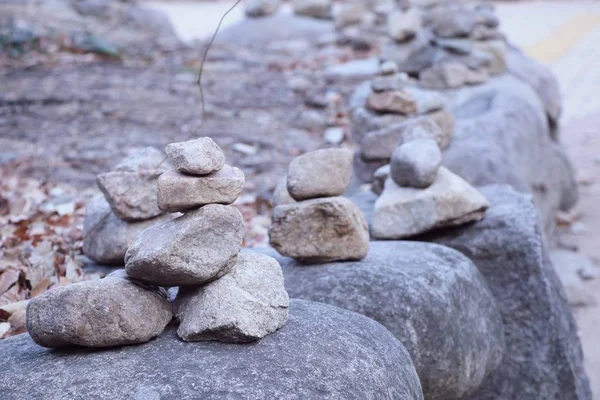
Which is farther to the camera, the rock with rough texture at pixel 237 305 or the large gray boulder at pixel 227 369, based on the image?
the rock with rough texture at pixel 237 305

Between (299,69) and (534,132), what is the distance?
340cm

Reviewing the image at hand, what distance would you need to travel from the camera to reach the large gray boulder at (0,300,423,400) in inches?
55.7

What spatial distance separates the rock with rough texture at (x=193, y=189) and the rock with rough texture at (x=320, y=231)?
51 cm

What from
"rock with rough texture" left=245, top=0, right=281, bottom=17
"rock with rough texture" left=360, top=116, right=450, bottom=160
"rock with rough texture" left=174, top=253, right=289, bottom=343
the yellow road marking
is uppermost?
"rock with rough texture" left=174, top=253, right=289, bottom=343

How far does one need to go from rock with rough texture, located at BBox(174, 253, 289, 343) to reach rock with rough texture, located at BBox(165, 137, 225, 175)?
244mm

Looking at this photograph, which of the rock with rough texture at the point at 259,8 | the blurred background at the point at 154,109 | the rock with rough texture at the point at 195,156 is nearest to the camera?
the rock with rough texture at the point at 195,156

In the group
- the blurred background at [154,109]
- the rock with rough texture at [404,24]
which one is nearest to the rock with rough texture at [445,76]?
the rock with rough texture at [404,24]

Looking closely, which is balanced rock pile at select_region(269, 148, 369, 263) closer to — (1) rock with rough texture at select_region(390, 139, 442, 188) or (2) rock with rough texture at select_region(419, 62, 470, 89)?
(1) rock with rough texture at select_region(390, 139, 442, 188)

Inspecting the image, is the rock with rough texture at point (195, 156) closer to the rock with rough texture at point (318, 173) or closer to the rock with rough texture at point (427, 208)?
the rock with rough texture at point (318, 173)

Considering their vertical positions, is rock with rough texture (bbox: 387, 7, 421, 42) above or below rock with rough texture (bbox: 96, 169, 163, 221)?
below

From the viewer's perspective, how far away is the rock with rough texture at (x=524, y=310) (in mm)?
2574

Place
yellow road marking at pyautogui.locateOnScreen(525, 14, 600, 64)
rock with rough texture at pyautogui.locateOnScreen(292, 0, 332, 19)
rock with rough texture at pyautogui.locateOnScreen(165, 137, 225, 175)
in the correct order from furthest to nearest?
1. rock with rough texture at pyautogui.locateOnScreen(292, 0, 332, 19)
2. yellow road marking at pyautogui.locateOnScreen(525, 14, 600, 64)
3. rock with rough texture at pyautogui.locateOnScreen(165, 137, 225, 175)

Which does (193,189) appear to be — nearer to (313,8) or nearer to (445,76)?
(445,76)

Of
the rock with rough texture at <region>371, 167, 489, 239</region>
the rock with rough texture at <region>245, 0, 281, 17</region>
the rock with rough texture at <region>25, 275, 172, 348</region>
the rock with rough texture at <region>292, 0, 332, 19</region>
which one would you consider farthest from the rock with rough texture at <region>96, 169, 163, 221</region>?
the rock with rough texture at <region>292, 0, 332, 19</region>
